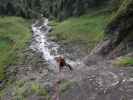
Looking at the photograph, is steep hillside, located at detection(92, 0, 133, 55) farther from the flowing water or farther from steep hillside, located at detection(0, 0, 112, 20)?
steep hillside, located at detection(0, 0, 112, 20)

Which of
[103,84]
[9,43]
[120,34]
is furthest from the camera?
[9,43]

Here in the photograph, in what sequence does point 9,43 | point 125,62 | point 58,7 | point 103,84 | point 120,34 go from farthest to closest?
point 58,7 < point 9,43 < point 120,34 < point 125,62 < point 103,84

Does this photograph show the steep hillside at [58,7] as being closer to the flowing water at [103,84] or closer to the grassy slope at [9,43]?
the grassy slope at [9,43]

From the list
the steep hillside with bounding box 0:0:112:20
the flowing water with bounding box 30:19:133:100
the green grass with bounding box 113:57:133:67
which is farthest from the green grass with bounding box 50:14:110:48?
the flowing water with bounding box 30:19:133:100

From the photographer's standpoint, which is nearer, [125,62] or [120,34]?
[125,62]

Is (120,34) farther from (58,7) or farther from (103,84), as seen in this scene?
(58,7)

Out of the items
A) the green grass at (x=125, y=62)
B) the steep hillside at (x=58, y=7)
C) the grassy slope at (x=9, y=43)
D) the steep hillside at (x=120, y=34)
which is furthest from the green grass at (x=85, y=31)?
the green grass at (x=125, y=62)

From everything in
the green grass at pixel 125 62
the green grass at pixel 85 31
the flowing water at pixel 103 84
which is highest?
the green grass at pixel 85 31

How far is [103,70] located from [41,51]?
17464mm

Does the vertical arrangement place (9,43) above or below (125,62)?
above

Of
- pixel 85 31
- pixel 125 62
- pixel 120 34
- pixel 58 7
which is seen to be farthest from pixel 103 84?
pixel 58 7

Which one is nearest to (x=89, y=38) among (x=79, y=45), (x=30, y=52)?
(x=79, y=45)

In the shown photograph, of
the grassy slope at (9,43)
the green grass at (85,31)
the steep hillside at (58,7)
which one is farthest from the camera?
the steep hillside at (58,7)

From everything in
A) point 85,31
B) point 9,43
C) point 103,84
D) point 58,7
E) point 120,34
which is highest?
point 58,7
